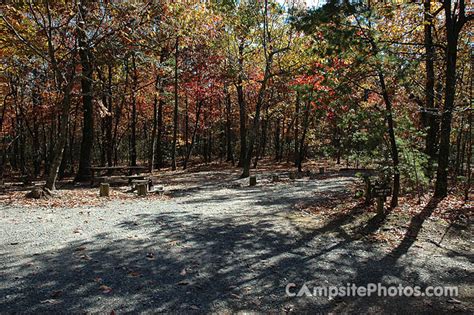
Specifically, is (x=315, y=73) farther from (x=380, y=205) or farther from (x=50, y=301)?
(x=50, y=301)

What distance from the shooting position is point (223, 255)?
4.81 meters

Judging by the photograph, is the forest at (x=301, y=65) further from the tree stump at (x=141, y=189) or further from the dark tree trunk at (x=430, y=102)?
the tree stump at (x=141, y=189)

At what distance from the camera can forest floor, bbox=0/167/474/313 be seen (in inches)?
136

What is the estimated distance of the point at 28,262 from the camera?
4328mm

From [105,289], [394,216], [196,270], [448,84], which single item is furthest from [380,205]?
[105,289]

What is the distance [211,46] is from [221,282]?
667 inches

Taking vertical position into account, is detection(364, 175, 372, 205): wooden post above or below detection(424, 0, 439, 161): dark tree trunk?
below

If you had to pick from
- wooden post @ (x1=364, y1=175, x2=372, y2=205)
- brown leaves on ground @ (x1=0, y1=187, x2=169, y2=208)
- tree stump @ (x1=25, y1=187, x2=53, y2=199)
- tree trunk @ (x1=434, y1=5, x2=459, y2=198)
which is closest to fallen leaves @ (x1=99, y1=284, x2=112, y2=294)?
brown leaves on ground @ (x1=0, y1=187, x2=169, y2=208)

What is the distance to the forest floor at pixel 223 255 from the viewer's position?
136 inches

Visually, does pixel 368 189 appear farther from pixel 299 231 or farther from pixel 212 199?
pixel 212 199

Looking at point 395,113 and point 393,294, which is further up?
point 395,113

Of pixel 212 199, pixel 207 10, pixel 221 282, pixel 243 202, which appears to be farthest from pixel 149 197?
pixel 207 10

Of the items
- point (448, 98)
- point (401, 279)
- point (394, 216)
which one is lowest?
point (401, 279)

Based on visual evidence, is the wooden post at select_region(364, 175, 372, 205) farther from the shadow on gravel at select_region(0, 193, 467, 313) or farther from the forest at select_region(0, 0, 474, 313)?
the shadow on gravel at select_region(0, 193, 467, 313)
